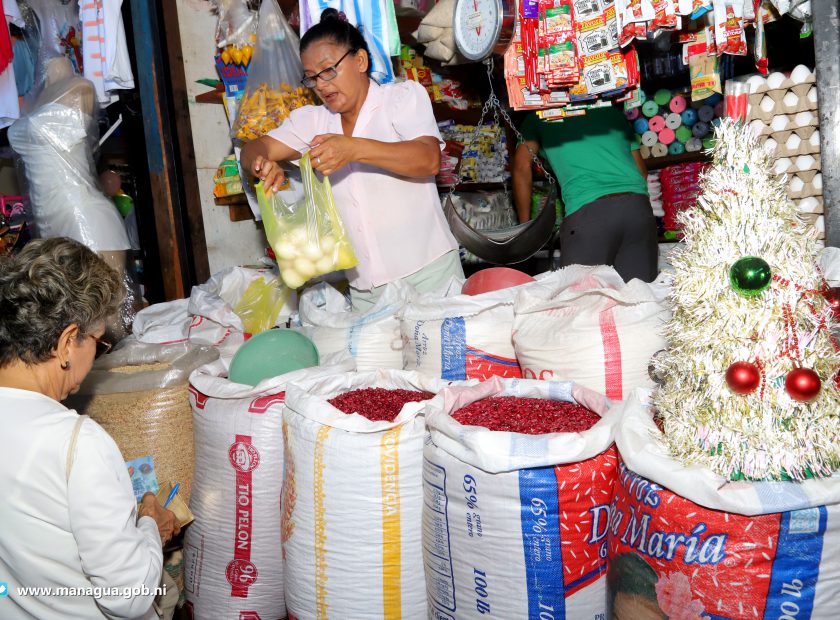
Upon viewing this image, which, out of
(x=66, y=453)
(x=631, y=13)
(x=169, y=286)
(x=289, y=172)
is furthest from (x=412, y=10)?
(x=66, y=453)

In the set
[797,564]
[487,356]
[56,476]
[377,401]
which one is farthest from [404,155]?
[797,564]

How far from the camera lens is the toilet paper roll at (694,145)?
348cm

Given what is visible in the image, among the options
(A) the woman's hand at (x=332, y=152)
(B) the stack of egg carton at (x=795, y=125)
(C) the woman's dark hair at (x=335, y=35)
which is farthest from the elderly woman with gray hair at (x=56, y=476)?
(B) the stack of egg carton at (x=795, y=125)

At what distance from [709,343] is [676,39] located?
4.29ft

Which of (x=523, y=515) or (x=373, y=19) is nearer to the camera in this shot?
(x=523, y=515)

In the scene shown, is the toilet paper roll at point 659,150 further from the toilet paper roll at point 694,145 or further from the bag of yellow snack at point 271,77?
the bag of yellow snack at point 271,77

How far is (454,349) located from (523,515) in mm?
689

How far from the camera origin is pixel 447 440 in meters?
1.34

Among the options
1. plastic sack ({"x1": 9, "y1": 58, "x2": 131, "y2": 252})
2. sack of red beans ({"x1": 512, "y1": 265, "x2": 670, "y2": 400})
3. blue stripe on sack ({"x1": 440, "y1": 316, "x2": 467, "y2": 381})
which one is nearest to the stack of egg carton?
sack of red beans ({"x1": 512, "y1": 265, "x2": 670, "y2": 400})

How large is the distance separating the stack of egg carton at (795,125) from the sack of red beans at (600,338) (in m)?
0.73

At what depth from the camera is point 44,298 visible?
1.20 meters

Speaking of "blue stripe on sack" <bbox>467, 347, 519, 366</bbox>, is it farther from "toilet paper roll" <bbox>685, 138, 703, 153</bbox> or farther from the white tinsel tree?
"toilet paper roll" <bbox>685, 138, 703, 153</bbox>

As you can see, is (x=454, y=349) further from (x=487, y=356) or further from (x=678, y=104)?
(x=678, y=104)

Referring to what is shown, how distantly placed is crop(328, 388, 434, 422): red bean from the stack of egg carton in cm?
130
